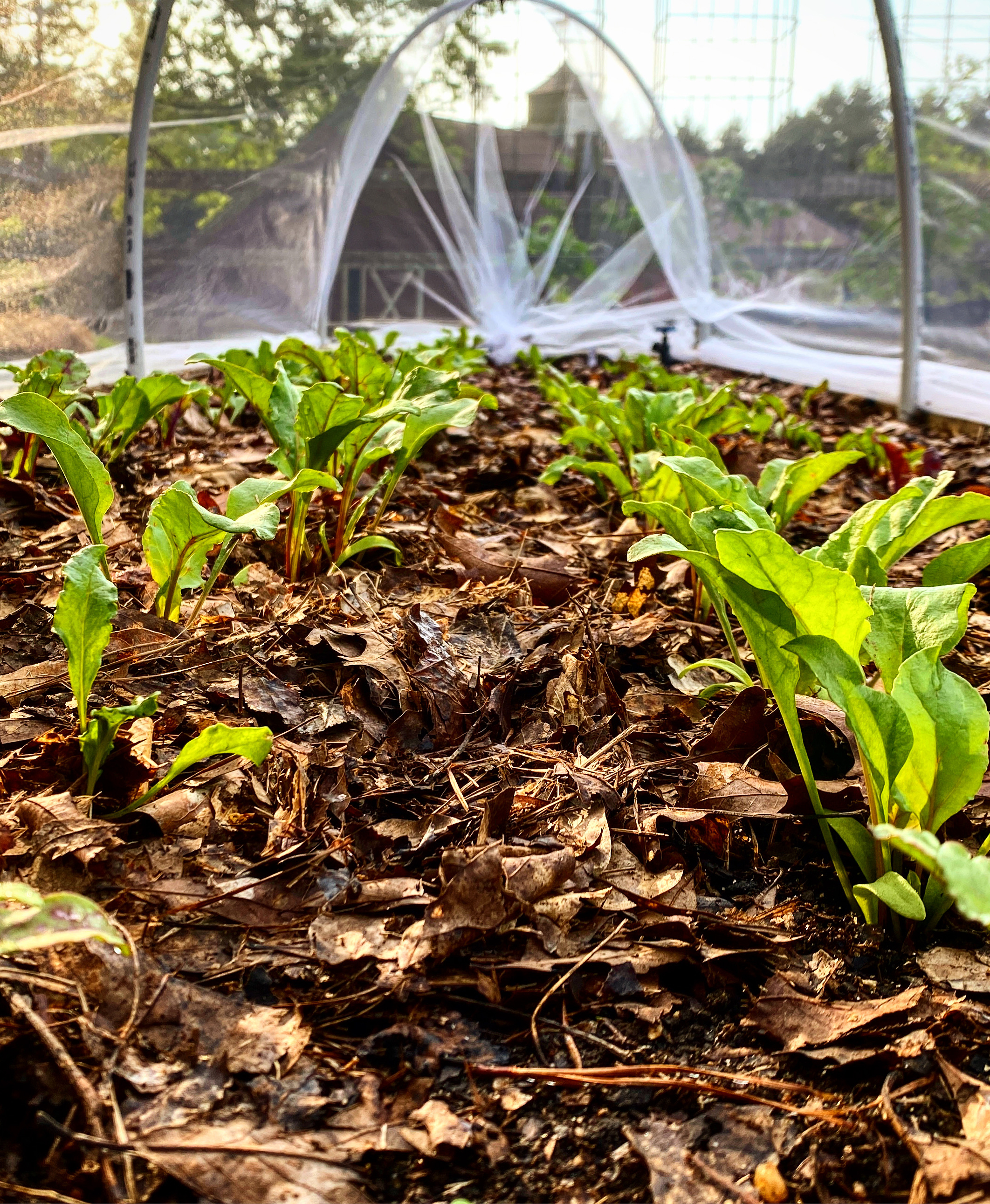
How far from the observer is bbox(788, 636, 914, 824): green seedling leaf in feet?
3.08

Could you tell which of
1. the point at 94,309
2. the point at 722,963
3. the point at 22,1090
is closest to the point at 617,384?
the point at 94,309

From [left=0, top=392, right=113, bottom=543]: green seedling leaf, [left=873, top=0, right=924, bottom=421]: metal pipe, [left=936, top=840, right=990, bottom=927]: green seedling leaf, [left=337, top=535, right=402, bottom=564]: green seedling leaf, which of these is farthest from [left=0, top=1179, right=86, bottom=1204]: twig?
[left=873, top=0, right=924, bottom=421]: metal pipe

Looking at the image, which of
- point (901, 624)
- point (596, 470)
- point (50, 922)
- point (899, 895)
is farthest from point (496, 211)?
point (50, 922)

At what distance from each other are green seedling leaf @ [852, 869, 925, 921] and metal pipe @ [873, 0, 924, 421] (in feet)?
12.2

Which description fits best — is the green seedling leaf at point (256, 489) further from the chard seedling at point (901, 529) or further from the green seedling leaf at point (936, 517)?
the green seedling leaf at point (936, 517)

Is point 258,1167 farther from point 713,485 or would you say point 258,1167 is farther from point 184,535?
point 713,485

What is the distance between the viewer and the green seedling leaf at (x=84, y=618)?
1.06m

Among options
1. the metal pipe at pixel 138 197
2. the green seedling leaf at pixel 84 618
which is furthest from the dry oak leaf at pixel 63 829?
the metal pipe at pixel 138 197

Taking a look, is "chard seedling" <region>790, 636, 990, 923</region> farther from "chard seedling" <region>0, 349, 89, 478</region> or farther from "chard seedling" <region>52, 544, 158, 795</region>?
"chard seedling" <region>0, 349, 89, 478</region>

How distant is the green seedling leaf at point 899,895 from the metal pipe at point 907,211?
12.2 feet

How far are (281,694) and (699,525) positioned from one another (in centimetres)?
57

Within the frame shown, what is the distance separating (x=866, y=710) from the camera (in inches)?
37.0

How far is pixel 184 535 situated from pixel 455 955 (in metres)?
0.69

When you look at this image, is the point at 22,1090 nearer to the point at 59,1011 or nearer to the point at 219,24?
the point at 59,1011
